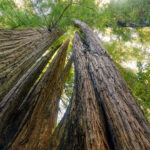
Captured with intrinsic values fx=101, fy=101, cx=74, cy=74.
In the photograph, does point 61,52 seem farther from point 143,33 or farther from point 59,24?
point 143,33

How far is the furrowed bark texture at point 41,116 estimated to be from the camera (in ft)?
3.55

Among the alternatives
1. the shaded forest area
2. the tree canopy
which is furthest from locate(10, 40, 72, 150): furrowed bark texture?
the tree canopy

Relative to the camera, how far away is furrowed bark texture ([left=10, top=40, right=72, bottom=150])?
1.08 m

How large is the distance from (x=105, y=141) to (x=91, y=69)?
41.0 inches

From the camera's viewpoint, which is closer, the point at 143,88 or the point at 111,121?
the point at 111,121

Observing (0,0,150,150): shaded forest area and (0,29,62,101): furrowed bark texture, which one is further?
(0,29,62,101): furrowed bark texture

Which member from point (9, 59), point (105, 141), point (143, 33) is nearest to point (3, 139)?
point (9, 59)

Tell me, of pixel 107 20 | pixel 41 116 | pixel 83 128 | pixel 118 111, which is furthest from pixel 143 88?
pixel 107 20

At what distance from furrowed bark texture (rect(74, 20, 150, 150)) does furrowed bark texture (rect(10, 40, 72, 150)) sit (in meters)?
0.75

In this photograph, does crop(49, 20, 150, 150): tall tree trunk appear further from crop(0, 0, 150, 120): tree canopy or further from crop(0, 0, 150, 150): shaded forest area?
crop(0, 0, 150, 120): tree canopy

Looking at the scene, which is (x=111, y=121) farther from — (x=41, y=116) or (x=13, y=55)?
(x=13, y=55)

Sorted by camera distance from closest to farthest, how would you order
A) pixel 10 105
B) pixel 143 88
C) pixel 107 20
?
pixel 10 105 → pixel 143 88 → pixel 107 20

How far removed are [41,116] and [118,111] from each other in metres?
1.03

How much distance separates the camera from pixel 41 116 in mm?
1422
